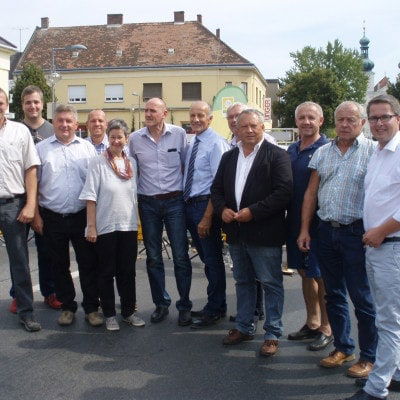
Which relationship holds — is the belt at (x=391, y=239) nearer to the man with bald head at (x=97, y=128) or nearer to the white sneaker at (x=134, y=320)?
the white sneaker at (x=134, y=320)

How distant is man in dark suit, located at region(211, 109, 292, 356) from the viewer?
473 cm

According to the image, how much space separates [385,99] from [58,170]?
3.12 metres

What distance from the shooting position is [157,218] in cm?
574

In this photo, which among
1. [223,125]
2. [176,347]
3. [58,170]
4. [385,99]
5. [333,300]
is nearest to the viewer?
[385,99]

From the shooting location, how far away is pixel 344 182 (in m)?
4.30

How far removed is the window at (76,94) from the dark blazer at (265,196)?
46664 mm

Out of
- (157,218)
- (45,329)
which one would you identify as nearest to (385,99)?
(157,218)

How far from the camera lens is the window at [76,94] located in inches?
1953

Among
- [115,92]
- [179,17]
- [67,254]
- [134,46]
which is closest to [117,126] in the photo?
[67,254]

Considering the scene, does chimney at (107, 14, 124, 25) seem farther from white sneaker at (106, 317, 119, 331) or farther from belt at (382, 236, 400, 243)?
belt at (382, 236, 400, 243)

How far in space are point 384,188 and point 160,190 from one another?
249cm

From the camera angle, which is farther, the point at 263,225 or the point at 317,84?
the point at 317,84

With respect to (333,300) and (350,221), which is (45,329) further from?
(350,221)

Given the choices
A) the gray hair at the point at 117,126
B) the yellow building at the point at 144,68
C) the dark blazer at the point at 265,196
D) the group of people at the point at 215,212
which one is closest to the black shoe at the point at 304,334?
the group of people at the point at 215,212
